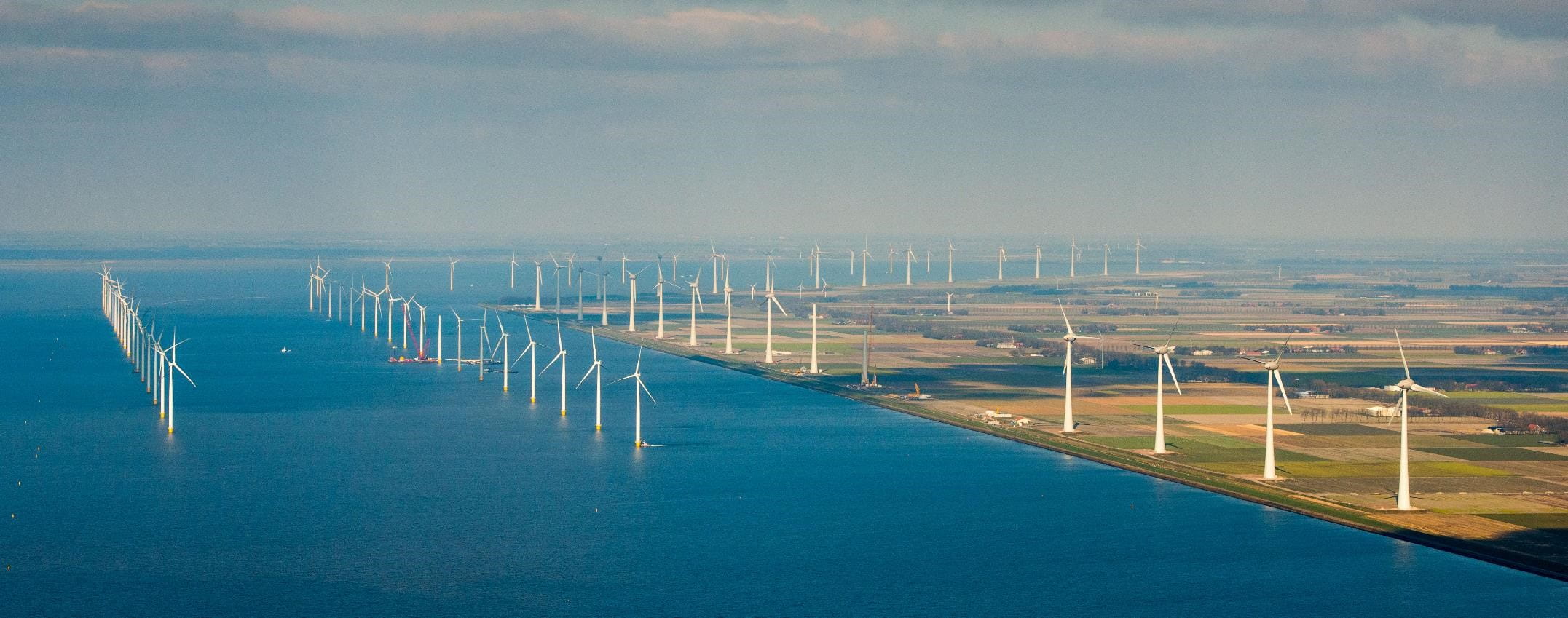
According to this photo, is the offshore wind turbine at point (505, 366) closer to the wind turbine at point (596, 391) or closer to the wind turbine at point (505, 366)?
the wind turbine at point (505, 366)

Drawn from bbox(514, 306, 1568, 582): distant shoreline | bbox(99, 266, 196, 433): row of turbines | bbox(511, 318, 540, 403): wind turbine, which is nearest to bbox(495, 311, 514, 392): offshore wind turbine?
bbox(511, 318, 540, 403): wind turbine

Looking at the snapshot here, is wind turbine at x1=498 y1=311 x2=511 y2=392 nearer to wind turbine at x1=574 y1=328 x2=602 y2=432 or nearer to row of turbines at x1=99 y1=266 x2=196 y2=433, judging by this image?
wind turbine at x1=574 y1=328 x2=602 y2=432

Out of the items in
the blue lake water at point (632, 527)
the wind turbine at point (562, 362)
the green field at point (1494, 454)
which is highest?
the wind turbine at point (562, 362)

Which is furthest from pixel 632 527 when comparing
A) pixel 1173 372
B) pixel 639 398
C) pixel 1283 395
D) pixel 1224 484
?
pixel 1173 372

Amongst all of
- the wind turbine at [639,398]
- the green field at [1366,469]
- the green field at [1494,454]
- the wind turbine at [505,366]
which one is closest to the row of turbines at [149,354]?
the wind turbine at [505,366]

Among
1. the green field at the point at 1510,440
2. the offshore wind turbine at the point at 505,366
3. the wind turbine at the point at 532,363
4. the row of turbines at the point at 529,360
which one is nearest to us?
the green field at the point at 1510,440

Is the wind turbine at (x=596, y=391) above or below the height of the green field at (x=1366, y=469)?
above

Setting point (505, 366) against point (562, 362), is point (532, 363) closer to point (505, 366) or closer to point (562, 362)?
point (562, 362)
